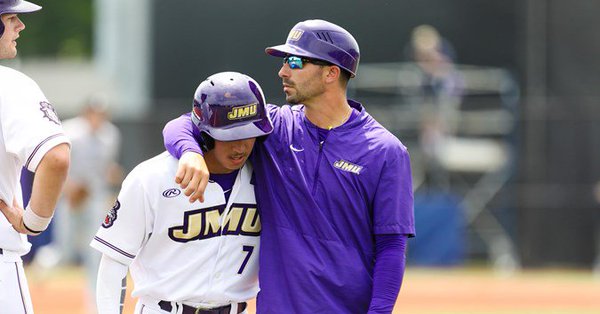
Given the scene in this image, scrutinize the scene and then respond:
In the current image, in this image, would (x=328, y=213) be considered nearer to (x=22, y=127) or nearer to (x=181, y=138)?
(x=181, y=138)

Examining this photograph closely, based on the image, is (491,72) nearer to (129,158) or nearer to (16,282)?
(129,158)

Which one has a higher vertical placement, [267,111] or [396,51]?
[396,51]

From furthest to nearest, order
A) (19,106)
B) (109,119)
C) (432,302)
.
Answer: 1. (109,119)
2. (432,302)
3. (19,106)

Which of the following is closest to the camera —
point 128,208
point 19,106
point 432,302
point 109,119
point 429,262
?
point 19,106

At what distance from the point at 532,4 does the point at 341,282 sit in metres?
14.7

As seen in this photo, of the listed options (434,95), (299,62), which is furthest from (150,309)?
(434,95)

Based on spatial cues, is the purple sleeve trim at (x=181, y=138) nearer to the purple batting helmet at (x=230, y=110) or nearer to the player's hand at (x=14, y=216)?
the purple batting helmet at (x=230, y=110)

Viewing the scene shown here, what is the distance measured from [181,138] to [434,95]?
515 inches

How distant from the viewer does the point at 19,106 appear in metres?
4.30

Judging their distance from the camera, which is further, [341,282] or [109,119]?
[109,119]

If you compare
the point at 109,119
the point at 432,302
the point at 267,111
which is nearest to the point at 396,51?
the point at 109,119

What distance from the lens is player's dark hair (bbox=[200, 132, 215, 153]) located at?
485 centimetres

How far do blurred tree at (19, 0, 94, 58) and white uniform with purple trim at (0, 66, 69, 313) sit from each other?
124 feet

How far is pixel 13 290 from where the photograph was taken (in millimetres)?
4430
